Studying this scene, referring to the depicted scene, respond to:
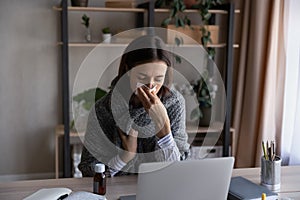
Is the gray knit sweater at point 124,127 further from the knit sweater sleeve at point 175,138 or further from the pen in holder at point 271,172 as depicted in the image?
the pen in holder at point 271,172

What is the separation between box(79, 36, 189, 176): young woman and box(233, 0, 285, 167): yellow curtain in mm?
1850

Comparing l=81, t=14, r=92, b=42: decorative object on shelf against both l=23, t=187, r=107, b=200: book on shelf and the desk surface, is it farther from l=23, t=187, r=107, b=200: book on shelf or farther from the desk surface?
l=23, t=187, r=107, b=200: book on shelf

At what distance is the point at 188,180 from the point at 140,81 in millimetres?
347

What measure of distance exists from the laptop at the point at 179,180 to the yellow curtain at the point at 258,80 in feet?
6.71

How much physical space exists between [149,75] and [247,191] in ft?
1.69

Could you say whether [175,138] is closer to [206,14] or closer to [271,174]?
[271,174]

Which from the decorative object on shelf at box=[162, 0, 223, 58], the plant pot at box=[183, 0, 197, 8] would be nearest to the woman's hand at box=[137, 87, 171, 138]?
the decorative object on shelf at box=[162, 0, 223, 58]

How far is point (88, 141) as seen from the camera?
153 cm

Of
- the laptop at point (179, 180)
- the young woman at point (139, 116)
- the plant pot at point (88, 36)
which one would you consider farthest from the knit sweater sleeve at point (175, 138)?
the plant pot at point (88, 36)

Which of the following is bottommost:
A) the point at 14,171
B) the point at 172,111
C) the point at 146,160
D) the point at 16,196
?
the point at 14,171

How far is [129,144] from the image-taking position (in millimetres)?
1488

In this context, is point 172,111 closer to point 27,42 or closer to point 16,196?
point 16,196

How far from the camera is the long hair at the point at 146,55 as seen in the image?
138 centimetres

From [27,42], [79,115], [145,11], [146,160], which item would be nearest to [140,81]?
[146,160]
